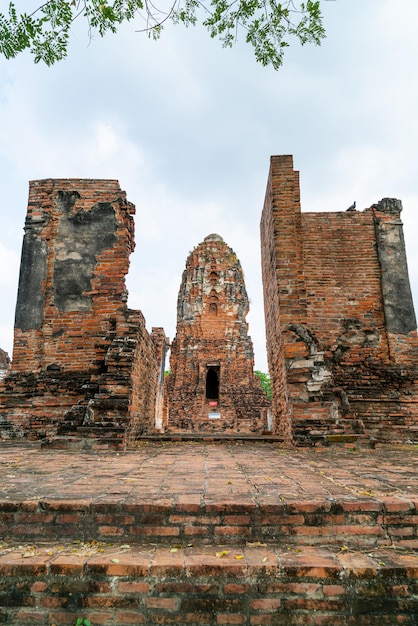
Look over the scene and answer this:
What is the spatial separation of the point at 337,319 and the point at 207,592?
736cm

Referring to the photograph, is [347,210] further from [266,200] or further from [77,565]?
[77,565]

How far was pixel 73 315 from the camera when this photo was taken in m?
8.05

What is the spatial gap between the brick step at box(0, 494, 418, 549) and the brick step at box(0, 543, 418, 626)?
24cm

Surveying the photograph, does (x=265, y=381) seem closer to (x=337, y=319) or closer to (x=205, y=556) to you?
(x=337, y=319)

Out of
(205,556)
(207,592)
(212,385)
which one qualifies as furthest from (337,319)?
(212,385)

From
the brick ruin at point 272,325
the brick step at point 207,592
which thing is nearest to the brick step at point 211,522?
the brick step at point 207,592

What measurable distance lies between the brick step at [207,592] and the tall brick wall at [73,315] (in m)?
4.38

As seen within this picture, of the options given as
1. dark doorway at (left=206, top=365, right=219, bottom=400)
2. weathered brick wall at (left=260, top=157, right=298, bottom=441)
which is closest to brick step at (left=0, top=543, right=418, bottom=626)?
weathered brick wall at (left=260, top=157, right=298, bottom=441)

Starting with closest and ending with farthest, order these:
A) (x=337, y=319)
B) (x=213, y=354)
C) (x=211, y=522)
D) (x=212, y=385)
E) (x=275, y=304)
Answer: (x=211, y=522), (x=275, y=304), (x=337, y=319), (x=213, y=354), (x=212, y=385)

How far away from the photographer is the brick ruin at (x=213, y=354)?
1767 centimetres

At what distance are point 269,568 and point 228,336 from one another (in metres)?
17.8

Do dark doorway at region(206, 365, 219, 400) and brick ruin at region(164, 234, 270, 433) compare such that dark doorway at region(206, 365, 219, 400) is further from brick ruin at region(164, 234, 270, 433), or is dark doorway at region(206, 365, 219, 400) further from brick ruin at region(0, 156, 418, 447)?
brick ruin at region(0, 156, 418, 447)

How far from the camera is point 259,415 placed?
1762 cm

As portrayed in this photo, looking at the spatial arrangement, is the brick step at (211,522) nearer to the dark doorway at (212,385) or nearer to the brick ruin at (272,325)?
the brick ruin at (272,325)
